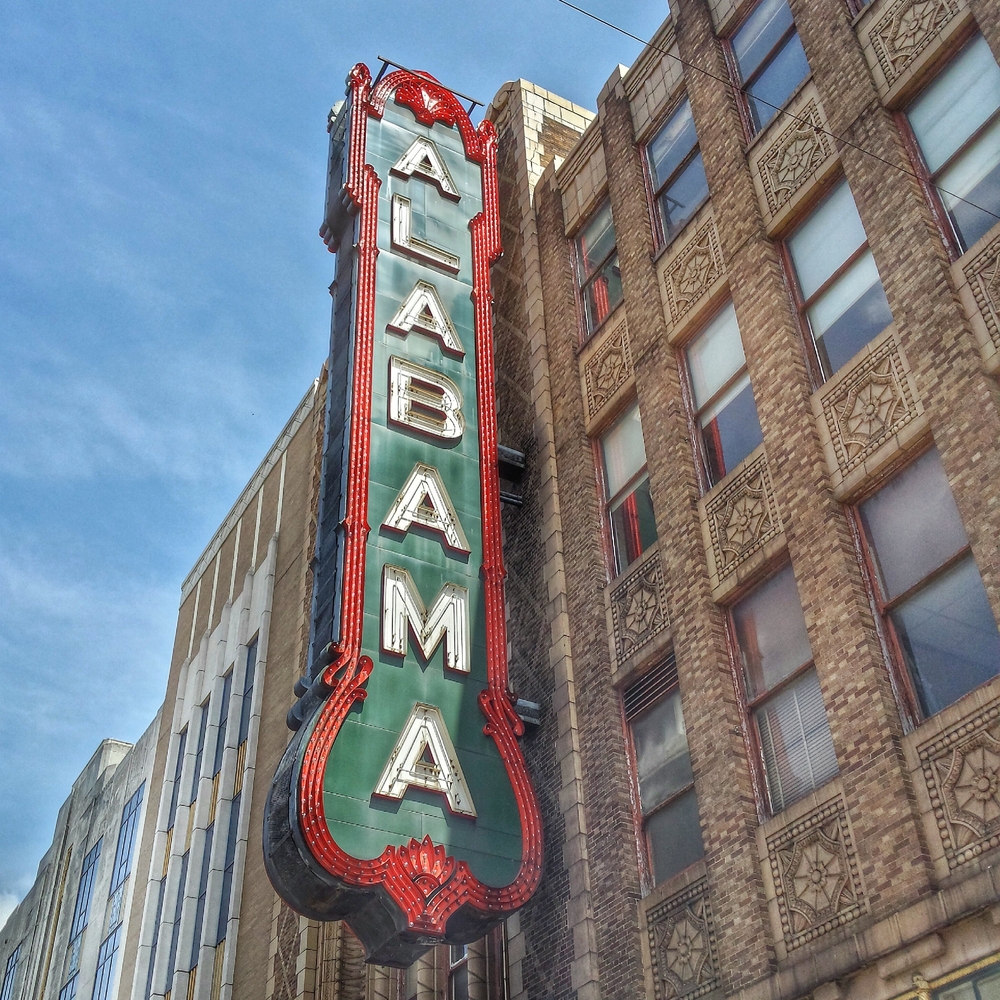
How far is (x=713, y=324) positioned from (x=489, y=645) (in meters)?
5.29

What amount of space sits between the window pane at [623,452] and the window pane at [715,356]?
3.86 ft

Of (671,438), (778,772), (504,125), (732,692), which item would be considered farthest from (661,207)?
(778,772)

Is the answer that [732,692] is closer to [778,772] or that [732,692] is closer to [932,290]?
[778,772]

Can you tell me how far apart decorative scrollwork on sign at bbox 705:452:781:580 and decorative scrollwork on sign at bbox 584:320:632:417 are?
3741 mm

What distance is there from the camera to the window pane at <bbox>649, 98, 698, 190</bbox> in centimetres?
1878

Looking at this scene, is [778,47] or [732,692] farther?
[778,47]

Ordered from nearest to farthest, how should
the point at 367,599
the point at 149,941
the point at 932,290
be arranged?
the point at 932,290 → the point at 367,599 → the point at 149,941

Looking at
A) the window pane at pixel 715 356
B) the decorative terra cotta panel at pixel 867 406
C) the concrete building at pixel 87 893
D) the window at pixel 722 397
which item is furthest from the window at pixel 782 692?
the concrete building at pixel 87 893

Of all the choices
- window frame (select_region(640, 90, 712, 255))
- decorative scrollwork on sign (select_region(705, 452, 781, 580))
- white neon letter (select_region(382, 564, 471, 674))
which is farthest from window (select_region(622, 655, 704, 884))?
window frame (select_region(640, 90, 712, 255))

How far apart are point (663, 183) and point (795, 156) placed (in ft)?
11.7

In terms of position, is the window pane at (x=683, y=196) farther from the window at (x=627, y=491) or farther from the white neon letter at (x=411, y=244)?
the white neon letter at (x=411, y=244)

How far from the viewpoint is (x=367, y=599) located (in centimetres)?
1588

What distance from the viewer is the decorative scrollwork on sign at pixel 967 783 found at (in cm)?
992

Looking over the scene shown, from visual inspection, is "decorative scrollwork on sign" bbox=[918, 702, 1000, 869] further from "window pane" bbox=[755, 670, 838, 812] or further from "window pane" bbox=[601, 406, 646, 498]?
"window pane" bbox=[601, 406, 646, 498]
